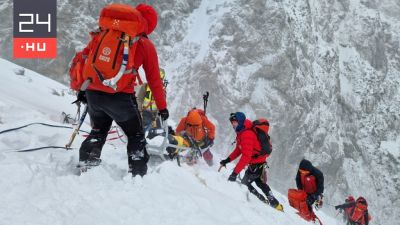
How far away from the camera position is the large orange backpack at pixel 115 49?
12.1ft

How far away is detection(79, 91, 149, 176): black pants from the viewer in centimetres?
388

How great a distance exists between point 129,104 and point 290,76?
29.8 metres

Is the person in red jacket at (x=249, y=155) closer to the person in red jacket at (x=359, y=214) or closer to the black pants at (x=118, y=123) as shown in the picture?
the black pants at (x=118, y=123)

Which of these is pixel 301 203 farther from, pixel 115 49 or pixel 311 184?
pixel 115 49

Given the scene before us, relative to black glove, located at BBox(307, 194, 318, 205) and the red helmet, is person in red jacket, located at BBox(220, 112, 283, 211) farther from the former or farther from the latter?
the red helmet

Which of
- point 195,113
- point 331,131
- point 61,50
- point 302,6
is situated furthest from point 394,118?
point 195,113

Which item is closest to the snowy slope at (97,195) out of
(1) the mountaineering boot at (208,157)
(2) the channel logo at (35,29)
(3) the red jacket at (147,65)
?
(3) the red jacket at (147,65)

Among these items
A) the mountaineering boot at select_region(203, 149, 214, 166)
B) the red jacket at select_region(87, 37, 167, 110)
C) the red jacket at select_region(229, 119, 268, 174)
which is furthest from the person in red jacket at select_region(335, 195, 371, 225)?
the red jacket at select_region(87, 37, 167, 110)

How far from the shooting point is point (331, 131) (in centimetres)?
3519

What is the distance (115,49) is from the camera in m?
3.67

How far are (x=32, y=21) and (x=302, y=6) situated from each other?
23221 mm

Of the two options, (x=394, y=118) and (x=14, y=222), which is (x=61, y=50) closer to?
(x=14, y=222)

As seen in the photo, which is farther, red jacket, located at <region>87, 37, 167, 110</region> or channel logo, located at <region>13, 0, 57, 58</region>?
channel logo, located at <region>13, 0, 57, 58</region>

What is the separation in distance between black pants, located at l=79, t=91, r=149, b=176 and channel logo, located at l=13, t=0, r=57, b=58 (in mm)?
20095
